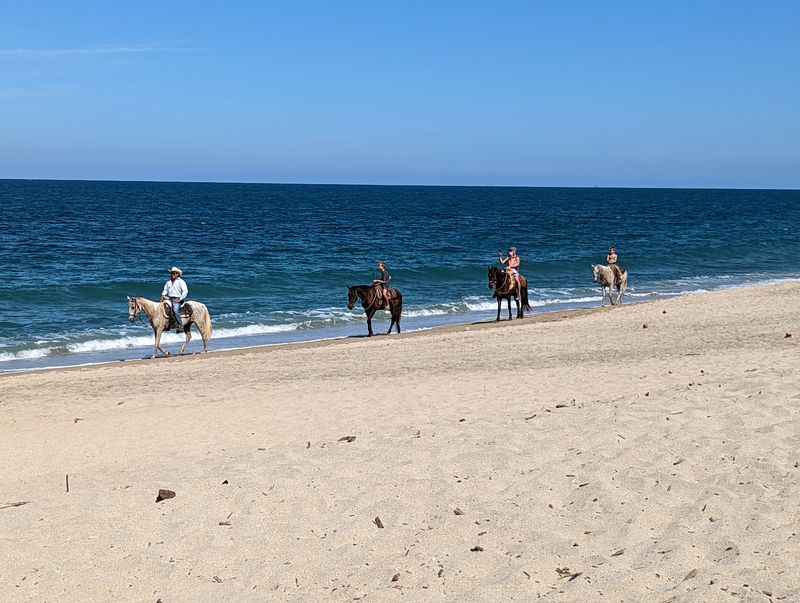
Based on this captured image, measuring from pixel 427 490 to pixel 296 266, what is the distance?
3457 cm

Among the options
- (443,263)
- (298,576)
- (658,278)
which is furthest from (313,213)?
(298,576)

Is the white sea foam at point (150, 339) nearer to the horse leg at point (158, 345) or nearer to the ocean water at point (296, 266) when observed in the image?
the ocean water at point (296, 266)

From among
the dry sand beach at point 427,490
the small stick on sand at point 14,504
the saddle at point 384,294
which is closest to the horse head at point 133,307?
the saddle at point 384,294

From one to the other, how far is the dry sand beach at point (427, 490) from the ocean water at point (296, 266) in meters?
11.1

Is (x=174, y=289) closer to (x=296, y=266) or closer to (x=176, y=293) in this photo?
(x=176, y=293)

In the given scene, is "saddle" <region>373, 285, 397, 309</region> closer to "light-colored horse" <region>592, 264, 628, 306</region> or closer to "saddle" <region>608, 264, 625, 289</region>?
"light-colored horse" <region>592, 264, 628, 306</region>

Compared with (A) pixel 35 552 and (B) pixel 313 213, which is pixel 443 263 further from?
(B) pixel 313 213

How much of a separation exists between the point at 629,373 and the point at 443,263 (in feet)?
104

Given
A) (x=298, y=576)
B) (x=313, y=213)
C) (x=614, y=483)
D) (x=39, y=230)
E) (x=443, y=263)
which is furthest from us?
(x=313, y=213)

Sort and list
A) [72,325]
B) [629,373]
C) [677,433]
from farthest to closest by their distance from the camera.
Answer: [72,325], [629,373], [677,433]

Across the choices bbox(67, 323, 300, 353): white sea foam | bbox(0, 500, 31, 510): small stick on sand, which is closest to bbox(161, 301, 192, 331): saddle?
bbox(67, 323, 300, 353): white sea foam

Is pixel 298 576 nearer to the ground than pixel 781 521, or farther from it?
nearer to the ground

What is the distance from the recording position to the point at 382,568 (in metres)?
6.02

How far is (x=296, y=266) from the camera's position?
41.4 m
